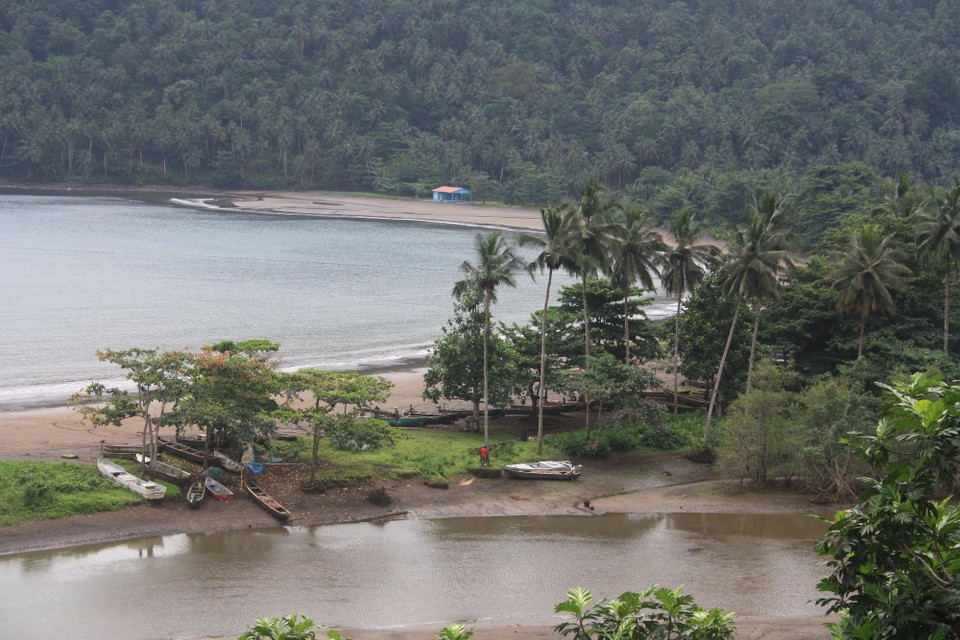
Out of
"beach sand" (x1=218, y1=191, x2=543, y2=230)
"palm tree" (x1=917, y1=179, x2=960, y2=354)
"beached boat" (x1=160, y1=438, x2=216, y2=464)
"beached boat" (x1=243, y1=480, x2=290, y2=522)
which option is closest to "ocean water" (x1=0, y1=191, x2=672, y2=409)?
"beach sand" (x1=218, y1=191, x2=543, y2=230)

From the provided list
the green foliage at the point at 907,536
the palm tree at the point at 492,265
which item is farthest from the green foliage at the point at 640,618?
the palm tree at the point at 492,265

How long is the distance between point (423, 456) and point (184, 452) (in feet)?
31.9

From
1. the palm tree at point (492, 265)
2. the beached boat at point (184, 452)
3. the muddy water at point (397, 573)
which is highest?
the palm tree at point (492, 265)

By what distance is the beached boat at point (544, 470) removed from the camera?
139 ft

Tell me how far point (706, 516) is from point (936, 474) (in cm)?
2707

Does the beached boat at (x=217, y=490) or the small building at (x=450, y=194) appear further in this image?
the small building at (x=450, y=194)

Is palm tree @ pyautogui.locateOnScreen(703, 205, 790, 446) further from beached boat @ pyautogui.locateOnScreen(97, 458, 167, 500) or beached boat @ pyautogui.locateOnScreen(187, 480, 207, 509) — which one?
beached boat @ pyautogui.locateOnScreen(97, 458, 167, 500)

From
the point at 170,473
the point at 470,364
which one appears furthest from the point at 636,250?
the point at 170,473

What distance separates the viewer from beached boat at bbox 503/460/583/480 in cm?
4228

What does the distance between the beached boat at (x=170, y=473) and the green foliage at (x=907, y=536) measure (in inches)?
1163

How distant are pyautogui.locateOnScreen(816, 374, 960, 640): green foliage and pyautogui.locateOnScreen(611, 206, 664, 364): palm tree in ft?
111

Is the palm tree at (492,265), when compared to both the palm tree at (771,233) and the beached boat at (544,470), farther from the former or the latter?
the palm tree at (771,233)

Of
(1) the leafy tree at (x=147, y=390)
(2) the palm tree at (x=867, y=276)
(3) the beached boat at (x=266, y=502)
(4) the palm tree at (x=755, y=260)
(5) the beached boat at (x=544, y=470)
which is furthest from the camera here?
(2) the palm tree at (x=867, y=276)

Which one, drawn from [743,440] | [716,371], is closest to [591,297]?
A: [716,371]
